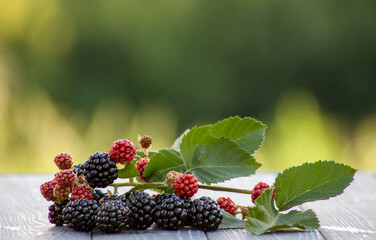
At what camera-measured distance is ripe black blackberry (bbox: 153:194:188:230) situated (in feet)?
3.50

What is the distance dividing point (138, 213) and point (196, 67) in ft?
12.4

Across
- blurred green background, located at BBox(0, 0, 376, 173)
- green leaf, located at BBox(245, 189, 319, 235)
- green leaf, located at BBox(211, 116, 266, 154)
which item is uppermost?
blurred green background, located at BBox(0, 0, 376, 173)

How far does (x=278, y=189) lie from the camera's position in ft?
3.68

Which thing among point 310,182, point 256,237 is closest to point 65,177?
point 256,237

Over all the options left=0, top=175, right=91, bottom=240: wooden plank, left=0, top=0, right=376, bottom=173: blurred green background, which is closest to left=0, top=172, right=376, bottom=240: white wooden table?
left=0, top=175, right=91, bottom=240: wooden plank

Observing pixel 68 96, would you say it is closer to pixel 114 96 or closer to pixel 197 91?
pixel 114 96

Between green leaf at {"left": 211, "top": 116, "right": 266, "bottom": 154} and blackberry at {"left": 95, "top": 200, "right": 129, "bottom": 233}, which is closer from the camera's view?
blackberry at {"left": 95, "top": 200, "right": 129, "bottom": 233}

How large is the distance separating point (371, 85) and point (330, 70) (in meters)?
0.35

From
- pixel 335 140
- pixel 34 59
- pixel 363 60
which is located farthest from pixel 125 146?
pixel 363 60

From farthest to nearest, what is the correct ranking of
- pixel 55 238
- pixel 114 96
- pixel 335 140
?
1. pixel 114 96
2. pixel 335 140
3. pixel 55 238

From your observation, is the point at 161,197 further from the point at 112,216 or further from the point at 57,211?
the point at 57,211

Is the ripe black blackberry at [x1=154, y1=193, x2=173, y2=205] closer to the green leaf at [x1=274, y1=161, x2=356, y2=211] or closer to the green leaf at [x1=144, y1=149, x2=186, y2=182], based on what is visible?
the green leaf at [x1=144, y1=149, x2=186, y2=182]

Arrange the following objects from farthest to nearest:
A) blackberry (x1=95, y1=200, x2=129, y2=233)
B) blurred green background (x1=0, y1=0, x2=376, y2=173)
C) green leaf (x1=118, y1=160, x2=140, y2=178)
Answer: blurred green background (x1=0, y1=0, x2=376, y2=173) < green leaf (x1=118, y1=160, x2=140, y2=178) < blackberry (x1=95, y1=200, x2=129, y2=233)

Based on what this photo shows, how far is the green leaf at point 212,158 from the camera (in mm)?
1132
